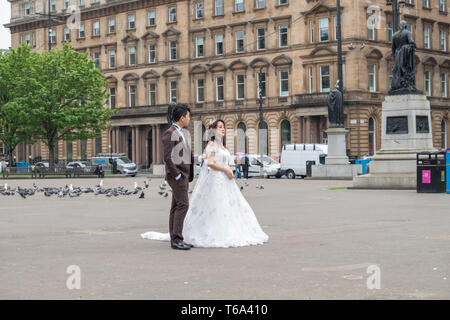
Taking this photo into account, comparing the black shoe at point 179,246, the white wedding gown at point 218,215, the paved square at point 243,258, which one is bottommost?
the paved square at point 243,258

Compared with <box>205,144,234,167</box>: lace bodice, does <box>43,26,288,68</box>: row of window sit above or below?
above

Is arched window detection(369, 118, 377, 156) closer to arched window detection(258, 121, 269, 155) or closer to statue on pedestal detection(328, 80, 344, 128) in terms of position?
arched window detection(258, 121, 269, 155)

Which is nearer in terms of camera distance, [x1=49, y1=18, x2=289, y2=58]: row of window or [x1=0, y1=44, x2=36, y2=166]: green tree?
[x1=0, y1=44, x2=36, y2=166]: green tree

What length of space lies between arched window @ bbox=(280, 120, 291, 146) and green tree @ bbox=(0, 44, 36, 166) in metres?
19.2

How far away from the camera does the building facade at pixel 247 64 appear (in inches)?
2336

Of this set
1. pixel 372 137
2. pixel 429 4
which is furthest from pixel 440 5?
pixel 372 137

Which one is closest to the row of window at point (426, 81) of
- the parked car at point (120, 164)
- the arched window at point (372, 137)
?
the arched window at point (372, 137)

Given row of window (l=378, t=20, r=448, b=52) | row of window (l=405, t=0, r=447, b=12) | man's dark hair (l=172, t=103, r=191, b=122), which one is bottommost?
man's dark hair (l=172, t=103, r=191, b=122)

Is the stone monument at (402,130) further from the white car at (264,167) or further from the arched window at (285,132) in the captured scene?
the arched window at (285,132)

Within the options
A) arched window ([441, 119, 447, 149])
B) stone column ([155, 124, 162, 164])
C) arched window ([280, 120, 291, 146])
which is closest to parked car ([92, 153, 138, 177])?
stone column ([155, 124, 162, 164])

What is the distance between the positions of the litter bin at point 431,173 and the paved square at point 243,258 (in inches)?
273

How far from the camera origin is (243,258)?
9938 mm

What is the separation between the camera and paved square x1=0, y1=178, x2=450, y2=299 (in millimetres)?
7504
